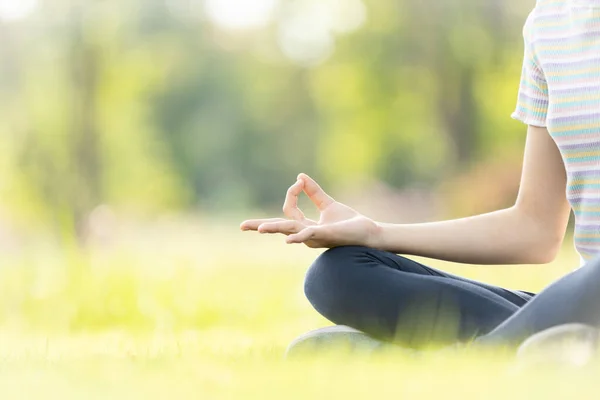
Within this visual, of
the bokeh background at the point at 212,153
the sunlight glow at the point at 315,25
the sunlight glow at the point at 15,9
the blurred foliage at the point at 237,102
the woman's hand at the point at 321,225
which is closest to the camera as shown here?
the woman's hand at the point at 321,225

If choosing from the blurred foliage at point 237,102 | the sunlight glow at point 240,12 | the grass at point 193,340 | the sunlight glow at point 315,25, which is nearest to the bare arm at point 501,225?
the grass at point 193,340

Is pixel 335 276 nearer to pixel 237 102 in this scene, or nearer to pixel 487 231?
pixel 487 231

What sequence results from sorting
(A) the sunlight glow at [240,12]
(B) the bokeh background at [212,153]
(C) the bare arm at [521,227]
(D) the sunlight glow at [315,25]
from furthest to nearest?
(A) the sunlight glow at [240,12] < (D) the sunlight glow at [315,25] < (B) the bokeh background at [212,153] < (C) the bare arm at [521,227]

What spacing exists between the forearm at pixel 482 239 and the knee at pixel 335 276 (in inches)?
7.3

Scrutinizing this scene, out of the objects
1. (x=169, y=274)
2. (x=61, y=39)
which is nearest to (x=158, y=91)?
(x=61, y=39)

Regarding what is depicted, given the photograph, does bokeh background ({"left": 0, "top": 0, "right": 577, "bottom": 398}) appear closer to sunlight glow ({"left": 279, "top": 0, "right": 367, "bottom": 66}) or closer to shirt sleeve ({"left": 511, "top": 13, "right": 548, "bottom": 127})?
sunlight glow ({"left": 279, "top": 0, "right": 367, "bottom": 66})

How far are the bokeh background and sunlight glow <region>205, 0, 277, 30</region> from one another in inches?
4.2

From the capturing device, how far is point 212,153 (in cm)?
3170

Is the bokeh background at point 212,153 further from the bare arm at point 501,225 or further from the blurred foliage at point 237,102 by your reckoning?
the bare arm at point 501,225

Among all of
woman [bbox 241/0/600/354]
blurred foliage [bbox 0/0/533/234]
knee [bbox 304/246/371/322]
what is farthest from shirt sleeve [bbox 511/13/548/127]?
blurred foliage [bbox 0/0/533/234]

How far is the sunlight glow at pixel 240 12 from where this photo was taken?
33.8 metres

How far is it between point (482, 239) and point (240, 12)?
36208 mm

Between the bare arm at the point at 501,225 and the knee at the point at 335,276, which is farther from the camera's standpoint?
the bare arm at the point at 501,225

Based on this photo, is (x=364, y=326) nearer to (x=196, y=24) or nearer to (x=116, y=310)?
(x=116, y=310)
